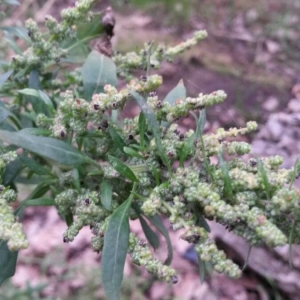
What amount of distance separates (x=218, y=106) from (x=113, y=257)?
8.70 feet

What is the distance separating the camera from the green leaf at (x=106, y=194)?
2.94 ft

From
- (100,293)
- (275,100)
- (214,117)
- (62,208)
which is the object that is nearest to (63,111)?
(62,208)

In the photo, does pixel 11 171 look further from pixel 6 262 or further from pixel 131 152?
pixel 131 152

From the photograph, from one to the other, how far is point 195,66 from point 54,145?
2.92 m

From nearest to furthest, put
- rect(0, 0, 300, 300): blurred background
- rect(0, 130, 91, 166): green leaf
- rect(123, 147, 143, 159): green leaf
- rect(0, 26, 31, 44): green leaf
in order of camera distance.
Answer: rect(0, 130, 91, 166): green leaf, rect(123, 147, 143, 159): green leaf, rect(0, 26, 31, 44): green leaf, rect(0, 0, 300, 300): blurred background

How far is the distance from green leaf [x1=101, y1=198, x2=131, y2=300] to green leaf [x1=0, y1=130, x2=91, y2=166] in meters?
0.16

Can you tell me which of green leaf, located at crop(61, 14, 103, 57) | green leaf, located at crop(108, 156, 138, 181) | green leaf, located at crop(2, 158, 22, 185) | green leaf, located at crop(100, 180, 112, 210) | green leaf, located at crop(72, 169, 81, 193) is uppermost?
green leaf, located at crop(61, 14, 103, 57)

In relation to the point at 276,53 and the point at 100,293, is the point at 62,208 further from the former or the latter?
the point at 276,53

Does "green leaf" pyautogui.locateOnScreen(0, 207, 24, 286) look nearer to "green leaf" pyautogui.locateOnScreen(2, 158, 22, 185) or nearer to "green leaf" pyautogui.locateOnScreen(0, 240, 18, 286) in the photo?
"green leaf" pyautogui.locateOnScreen(0, 240, 18, 286)

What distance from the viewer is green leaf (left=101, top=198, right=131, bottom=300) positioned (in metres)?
0.82

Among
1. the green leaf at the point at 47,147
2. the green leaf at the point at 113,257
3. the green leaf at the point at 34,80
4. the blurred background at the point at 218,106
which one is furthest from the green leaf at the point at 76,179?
the blurred background at the point at 218,106

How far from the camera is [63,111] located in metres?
0.95

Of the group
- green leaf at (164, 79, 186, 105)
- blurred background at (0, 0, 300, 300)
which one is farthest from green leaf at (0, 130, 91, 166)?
blurred background at (0, 0, 300, 300)

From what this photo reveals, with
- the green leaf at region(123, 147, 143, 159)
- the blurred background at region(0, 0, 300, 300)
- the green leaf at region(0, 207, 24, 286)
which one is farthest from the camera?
the blurred background at region(0, 0, 300, 300)
